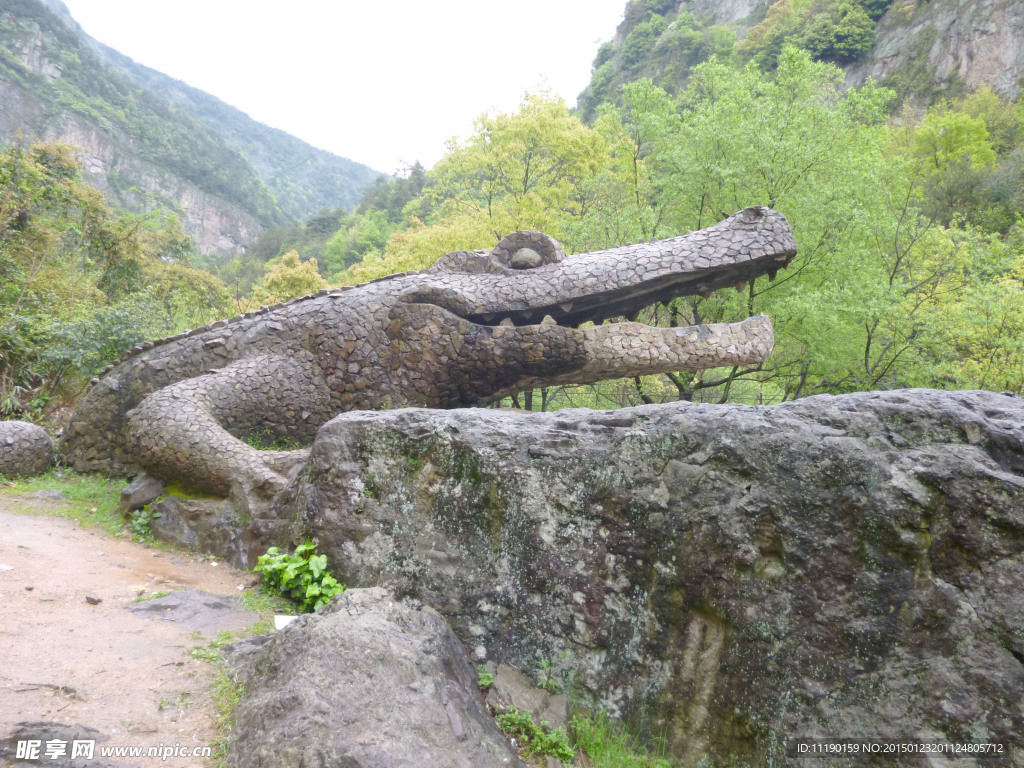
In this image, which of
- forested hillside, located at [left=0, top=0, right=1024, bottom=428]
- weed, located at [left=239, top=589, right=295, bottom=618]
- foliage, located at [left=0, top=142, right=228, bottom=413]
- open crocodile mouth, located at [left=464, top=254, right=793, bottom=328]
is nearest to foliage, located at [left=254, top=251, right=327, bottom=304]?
foliage, located at [left=0, top=142, right=228, bottom=413]

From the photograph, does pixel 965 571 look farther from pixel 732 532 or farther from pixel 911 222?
pixel 911 222

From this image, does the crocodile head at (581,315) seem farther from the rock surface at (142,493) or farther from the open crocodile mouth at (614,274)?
the rock surface at (142,493)

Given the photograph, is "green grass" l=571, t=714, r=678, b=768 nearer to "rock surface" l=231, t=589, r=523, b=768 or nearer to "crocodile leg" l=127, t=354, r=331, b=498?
"rock surface" l=231, t=589, r=523, b=768

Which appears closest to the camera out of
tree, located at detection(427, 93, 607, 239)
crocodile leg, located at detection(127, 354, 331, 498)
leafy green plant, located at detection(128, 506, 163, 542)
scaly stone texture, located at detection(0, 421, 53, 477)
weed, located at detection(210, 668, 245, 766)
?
weed, located at detection(210, 668, 245, 766)

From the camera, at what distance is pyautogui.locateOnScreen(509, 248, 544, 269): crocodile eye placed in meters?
5.96

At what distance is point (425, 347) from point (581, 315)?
5.20 ft

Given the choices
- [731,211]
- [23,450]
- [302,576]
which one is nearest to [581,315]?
[302,576]

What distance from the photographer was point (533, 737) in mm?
2938

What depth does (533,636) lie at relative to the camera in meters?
3.26

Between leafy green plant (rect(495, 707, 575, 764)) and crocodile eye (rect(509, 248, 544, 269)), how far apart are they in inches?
163

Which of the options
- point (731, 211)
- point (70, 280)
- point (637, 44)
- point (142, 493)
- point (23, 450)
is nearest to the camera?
point (142, 493)

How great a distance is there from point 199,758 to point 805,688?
261cm

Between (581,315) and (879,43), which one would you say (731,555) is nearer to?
(581,315)

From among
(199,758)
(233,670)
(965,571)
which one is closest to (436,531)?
(233,670)
